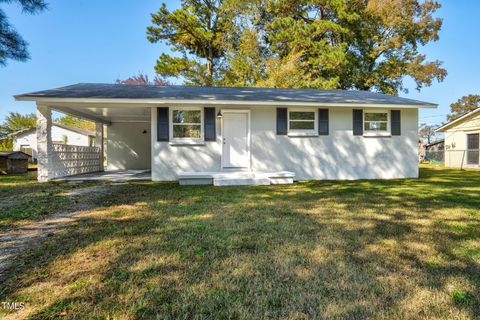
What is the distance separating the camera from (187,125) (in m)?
8.78

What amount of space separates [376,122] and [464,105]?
37178 mm

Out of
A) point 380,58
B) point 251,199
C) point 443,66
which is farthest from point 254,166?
point 443,66

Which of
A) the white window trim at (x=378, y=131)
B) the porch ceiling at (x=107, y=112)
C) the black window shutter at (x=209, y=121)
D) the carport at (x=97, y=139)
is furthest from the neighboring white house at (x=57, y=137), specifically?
the white window trim at (x=378, y=131)

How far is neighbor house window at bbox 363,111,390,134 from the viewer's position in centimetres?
940

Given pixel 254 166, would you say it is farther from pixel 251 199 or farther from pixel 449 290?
pixel 449 290

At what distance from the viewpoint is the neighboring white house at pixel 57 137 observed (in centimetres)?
2436

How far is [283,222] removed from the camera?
367 centimetres

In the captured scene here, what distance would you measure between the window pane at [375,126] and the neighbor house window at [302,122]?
1.94 meters

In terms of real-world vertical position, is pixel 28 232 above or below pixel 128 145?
below

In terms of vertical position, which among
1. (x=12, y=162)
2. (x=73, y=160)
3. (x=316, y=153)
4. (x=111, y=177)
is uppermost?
(x=316, y=153)

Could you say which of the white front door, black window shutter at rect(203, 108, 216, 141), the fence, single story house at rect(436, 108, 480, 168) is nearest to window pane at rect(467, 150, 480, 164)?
single story house at rect(436, 108, 480, 168)

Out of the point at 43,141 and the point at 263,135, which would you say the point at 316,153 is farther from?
the point at 43,141

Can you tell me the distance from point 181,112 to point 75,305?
747cm

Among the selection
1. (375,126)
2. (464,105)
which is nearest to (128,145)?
(375,126)
